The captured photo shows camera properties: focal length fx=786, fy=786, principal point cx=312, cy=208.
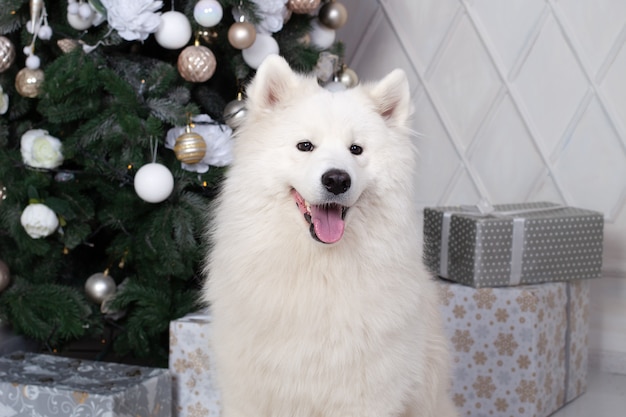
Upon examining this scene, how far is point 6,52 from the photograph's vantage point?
2.50 meters

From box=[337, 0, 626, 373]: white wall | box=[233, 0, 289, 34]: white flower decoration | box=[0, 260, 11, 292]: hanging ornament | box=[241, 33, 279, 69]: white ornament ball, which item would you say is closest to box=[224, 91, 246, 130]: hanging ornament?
box=[241, 33, 279, 69]: white ornament ball

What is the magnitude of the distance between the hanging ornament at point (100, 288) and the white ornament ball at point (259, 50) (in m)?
0.89

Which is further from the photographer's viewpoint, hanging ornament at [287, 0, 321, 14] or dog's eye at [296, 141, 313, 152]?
hanging ornament at [287, 0, 321, 14]

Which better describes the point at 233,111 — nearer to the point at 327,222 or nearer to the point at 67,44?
the point at 67,44

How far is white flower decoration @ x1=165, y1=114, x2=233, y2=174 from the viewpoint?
2.55m

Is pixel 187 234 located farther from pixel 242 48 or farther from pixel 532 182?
pixel 532 182

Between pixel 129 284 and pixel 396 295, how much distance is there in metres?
1.16

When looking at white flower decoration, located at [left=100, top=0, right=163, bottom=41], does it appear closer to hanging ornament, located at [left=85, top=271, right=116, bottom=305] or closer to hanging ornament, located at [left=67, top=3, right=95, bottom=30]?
hanging ornament, located at [left=67, top=3, right=95, bottom=30]

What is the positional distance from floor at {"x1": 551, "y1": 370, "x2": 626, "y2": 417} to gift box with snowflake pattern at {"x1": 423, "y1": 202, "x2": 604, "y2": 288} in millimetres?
484

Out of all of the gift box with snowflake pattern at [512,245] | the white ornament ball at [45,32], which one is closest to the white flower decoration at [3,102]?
the white ornament ball at [45,32]

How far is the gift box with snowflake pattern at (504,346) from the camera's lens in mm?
2695

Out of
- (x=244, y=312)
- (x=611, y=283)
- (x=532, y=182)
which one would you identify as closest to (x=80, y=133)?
(x=244, y=312)

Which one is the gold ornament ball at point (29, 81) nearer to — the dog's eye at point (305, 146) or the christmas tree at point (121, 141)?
the christmas tree at point (121, 141)

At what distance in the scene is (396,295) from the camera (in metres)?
1.82
